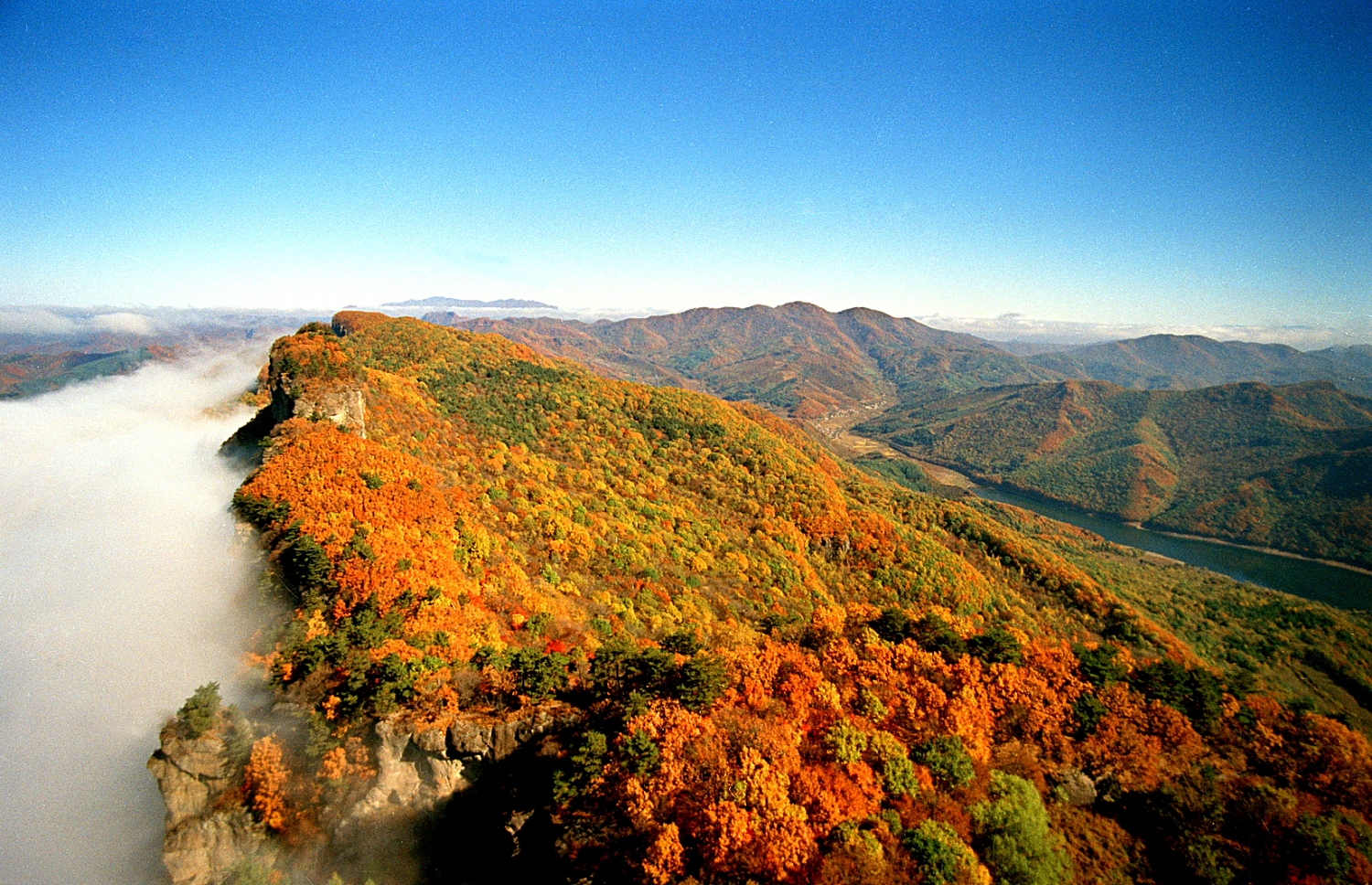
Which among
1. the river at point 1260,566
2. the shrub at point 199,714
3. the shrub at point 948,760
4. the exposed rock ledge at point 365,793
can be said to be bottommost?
the river at point 1260,566

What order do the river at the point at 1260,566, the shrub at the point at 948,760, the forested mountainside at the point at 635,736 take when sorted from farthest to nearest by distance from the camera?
the river at the point at 1260,566 → the shrub at the point at 948,760 → the forested mountainside at the point at 635,736

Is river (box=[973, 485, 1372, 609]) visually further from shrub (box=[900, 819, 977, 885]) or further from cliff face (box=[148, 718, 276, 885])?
cliff face (box=[148, 718, 276, 885])

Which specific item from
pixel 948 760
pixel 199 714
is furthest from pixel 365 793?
pixel 948 760

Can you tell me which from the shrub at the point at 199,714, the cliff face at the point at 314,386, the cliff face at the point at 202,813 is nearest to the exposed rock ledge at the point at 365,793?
the cliff face at the point at 202,813

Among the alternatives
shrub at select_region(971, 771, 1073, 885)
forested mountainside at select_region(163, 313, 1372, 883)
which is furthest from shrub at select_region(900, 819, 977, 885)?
shrub at select_region(971, 771, 1073, 885)

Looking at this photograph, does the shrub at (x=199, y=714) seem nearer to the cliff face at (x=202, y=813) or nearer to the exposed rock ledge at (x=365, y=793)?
the cliff face at (x=202, y=813)

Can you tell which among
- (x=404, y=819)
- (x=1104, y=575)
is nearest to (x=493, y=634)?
(x=404, y=819)
